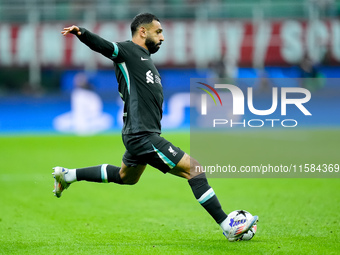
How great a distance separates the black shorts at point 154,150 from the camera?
6223 millimetres

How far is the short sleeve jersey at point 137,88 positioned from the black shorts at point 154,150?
8cm

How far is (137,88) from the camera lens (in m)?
6.34

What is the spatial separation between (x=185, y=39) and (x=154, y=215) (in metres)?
18.6

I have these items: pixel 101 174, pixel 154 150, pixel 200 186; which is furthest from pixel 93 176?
pixel 200 186

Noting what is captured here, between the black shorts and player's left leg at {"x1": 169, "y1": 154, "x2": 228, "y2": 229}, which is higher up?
the black shorts

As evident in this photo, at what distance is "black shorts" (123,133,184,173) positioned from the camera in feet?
20.4

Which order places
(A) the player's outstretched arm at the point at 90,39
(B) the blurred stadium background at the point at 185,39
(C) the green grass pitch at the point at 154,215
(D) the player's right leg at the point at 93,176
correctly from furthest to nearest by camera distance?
(B) the blurred stadium background at the point at 185,39
(D) the player's right leg at the point at 93,176
(C) the green grass pitch at the point at 154,215
(A) the player's outstretched arm at the point at 90,39

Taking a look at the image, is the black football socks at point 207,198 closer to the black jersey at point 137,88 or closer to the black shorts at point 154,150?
the black shorts at point 154,150

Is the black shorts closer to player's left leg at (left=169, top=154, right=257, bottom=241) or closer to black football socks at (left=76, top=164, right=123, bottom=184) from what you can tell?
player's left leg at (left=169, top=154, right=257, bottom=241)

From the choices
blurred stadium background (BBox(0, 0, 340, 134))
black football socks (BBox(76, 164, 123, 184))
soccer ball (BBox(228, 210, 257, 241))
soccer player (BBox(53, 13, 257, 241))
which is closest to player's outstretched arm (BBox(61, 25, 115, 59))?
soccer player (BBox(53, 13, 257, 241))

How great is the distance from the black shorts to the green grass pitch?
852 mm

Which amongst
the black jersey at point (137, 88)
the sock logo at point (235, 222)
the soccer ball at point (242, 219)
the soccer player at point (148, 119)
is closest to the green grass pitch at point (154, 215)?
the soccer ball at point (242, 219)

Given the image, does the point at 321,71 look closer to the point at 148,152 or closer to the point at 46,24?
the point at 46,24

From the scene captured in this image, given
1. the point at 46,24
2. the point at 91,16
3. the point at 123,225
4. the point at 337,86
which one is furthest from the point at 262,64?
the point at 123,225
